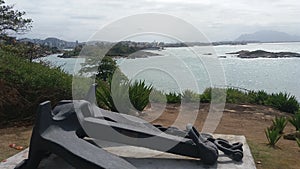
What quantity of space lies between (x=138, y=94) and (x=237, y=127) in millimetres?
2011

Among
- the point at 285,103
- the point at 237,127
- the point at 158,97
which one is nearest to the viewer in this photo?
the point at 237,127

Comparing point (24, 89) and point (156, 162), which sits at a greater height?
point (24, 89)

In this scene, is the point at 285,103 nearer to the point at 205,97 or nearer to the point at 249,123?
the point at 205,97

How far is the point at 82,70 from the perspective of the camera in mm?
9188

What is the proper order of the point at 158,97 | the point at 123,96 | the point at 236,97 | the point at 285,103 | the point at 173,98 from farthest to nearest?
the point at 236,97 → the point at 173,98 → the point at 285,103 → the point at 158,97 → the point at 123,96

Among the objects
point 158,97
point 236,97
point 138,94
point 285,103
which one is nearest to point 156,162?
point 138,94

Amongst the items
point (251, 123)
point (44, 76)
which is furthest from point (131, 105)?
point (251, 123)

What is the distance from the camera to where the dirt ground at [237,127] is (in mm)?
4586

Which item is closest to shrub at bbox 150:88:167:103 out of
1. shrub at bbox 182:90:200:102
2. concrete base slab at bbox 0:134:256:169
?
shrub at bbox 182:90:200:102

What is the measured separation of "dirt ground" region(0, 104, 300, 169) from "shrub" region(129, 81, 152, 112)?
0.29 meters

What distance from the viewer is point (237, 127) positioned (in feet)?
22.9

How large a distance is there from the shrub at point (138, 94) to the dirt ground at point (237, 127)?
0.95 feet

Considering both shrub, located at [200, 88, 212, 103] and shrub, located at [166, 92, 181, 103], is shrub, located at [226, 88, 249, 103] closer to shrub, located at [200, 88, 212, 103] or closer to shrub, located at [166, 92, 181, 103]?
shrub, located at [200, 88, 212, 103]

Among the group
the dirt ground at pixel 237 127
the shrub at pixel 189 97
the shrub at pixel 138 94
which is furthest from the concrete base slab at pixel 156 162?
the shrub at pixel 189 97
